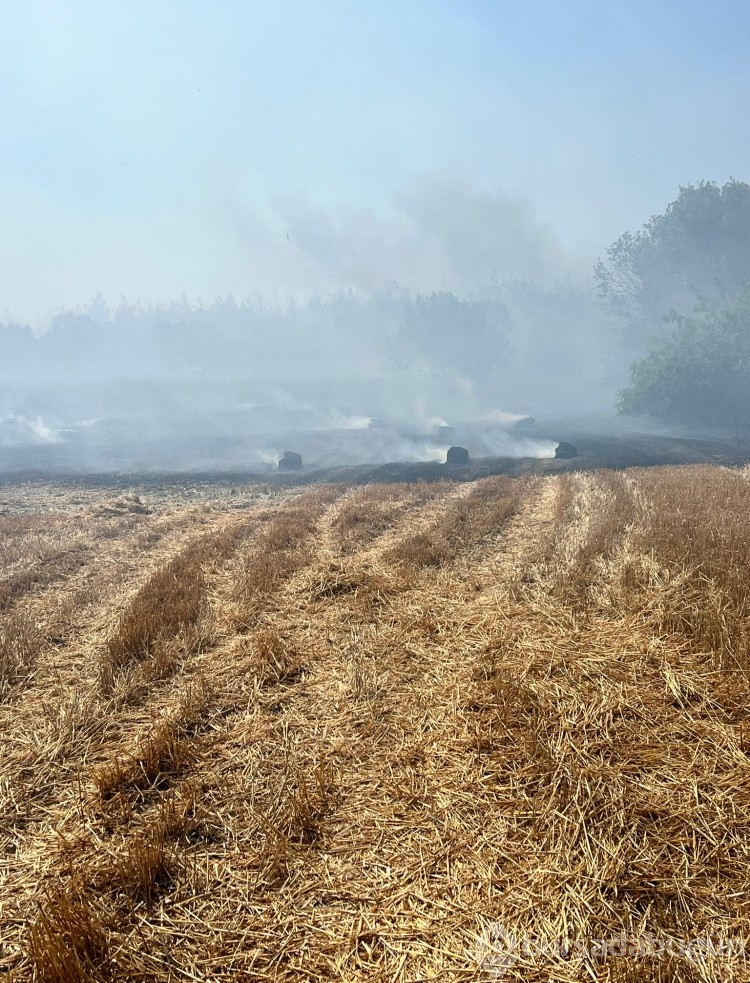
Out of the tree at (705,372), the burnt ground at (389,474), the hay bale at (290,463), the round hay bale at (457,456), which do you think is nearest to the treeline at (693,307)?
the tree at (705,372)

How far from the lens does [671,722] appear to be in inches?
134

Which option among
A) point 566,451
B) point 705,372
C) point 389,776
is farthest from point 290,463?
point 705,372

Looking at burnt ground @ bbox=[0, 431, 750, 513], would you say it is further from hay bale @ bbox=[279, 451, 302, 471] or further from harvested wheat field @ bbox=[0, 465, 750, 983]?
harvested wheat field @ bbox=[0, 465, 750, 983]

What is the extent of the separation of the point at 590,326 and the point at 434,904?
17333cm

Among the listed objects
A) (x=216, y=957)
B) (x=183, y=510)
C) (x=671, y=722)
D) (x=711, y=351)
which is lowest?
(x=216, y=957)

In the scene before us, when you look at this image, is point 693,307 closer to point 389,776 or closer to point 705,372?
point 705,372

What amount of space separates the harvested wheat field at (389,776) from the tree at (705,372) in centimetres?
5092

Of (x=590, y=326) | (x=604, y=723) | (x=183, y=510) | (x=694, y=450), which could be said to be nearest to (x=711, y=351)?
(x=694, y=450)

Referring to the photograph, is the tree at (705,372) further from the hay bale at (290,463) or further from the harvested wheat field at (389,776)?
the harvested wheat field at (389,776)

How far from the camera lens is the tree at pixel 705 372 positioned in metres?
45.7

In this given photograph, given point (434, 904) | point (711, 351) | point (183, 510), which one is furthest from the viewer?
point (711, 351)

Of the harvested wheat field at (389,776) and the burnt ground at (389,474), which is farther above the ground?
→ the burnt ground at (389,474)

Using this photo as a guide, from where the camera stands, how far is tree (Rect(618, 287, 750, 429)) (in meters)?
45.7

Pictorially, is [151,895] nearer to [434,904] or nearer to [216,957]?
[216,957]
